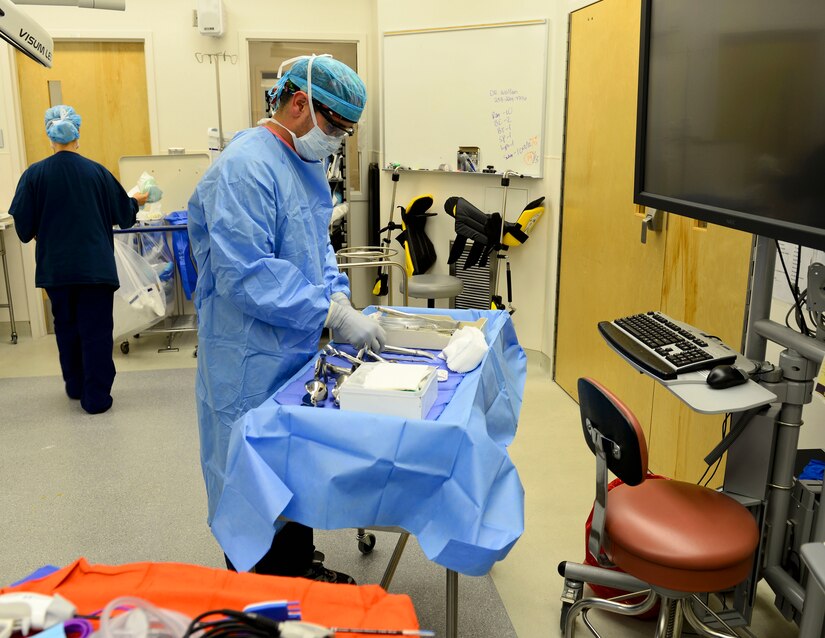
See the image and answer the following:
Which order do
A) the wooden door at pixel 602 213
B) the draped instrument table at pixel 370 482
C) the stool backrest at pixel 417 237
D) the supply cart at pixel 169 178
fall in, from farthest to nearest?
the supply cart at pixel 169 178, the stool backrest at pixel 417 237, the wooden door at pixel 602 213, the draped instrument table at pixel 370 482

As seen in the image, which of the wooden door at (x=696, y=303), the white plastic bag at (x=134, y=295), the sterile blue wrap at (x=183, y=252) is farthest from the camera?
the sterile blue wrap at (x=183, y=252)

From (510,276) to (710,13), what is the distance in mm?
2675

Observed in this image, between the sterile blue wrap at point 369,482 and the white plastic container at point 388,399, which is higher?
the white plastic container at point 388,399

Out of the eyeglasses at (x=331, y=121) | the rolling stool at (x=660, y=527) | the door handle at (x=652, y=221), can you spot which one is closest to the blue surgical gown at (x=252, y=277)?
the eyeglasses at (x=331, y=121)

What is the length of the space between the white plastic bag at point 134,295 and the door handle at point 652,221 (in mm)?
→ 2876

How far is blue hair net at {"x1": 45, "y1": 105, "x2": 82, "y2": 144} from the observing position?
3441 millimetres

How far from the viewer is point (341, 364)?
1889 mm

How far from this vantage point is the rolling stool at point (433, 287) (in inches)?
166

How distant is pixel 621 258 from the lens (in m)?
3.24

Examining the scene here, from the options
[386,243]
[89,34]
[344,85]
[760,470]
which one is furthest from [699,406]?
[89,34]

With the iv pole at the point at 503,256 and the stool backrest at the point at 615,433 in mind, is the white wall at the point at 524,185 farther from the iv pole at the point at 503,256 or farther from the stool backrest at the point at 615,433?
the stool backrest at the point at 615,433

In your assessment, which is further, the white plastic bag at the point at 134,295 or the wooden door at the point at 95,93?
the wooden door at the point at 95,93

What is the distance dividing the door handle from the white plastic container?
169 cm

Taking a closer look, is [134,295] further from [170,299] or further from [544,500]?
[544,500]
